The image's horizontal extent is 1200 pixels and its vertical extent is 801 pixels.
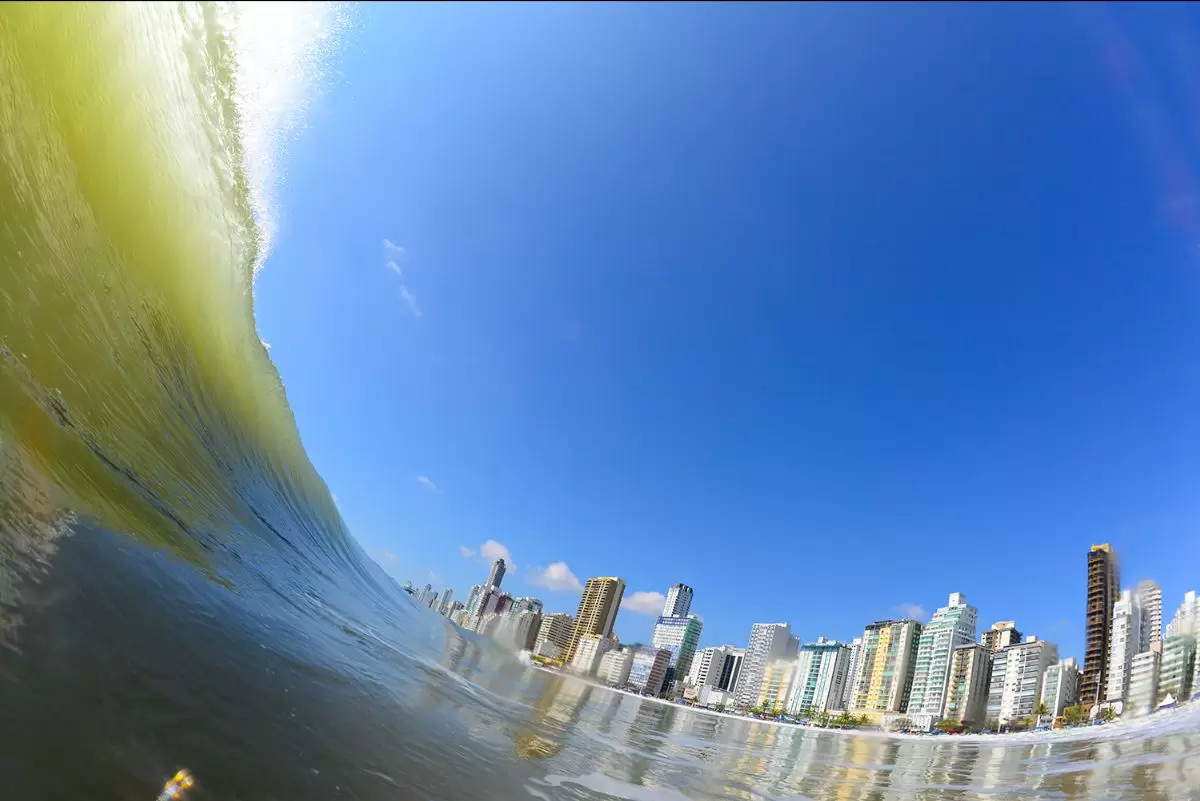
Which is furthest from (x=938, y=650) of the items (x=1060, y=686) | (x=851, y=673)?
(x=851, y=673)

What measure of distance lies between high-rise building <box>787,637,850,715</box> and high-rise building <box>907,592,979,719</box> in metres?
15.6

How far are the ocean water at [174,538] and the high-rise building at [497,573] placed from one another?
136668 mm

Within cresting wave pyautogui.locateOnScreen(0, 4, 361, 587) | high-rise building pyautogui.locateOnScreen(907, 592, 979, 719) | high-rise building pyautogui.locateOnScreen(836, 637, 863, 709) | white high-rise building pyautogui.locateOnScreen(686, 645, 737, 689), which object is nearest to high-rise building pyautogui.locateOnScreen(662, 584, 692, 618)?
white high-rise building pyautogui.locateOnScreen(686, 645, 737, 689)

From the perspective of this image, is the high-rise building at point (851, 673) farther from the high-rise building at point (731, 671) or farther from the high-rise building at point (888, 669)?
the high-rise building at point (731, 671)

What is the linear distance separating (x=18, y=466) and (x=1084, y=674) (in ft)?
176

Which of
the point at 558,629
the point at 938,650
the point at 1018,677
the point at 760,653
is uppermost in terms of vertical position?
the point at 938,650

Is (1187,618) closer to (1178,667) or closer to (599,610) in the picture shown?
(1178,667)

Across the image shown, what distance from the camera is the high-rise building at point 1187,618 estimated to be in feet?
65.3

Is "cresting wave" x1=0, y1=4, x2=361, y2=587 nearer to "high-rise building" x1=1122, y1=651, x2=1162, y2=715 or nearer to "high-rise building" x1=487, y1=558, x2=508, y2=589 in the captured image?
"high-rise building" x1=1122, y1=651, x2=1162, y2=715

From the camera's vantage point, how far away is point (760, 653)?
122125 mm

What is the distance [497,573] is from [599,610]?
47.0 metres

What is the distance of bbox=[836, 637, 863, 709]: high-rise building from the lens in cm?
7314

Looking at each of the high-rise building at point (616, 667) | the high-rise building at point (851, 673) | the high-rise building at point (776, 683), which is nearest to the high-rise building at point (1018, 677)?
the high-rise building at point (851, 673)

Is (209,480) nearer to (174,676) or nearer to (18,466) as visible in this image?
(18,466)
